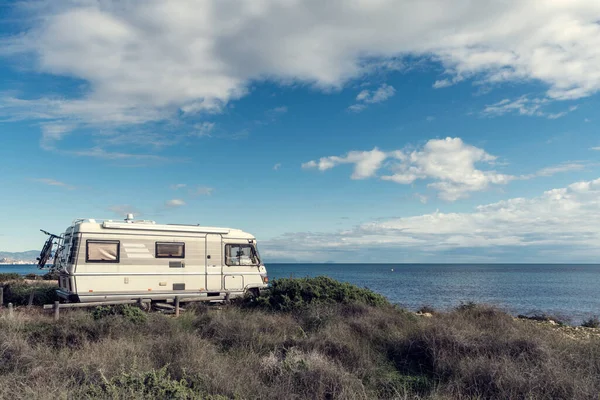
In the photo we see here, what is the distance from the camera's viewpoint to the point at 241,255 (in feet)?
56.5

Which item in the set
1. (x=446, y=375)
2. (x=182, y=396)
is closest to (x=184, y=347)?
(x=182, y=396)

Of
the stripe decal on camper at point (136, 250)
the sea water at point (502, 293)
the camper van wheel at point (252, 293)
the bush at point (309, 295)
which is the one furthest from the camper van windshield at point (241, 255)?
the stripe decal on camper at point (136, 250)

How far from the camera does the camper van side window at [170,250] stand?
619 inches

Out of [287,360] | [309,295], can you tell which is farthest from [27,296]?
[287,360]

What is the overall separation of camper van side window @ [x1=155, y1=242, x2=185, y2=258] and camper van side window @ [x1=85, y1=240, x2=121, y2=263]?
136cm

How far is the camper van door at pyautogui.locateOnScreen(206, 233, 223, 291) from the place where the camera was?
54.2 feet

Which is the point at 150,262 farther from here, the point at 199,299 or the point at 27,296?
the point at 27,296

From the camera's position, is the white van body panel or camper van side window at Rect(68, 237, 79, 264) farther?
the white van body panel

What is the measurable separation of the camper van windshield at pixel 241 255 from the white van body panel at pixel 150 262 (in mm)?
39

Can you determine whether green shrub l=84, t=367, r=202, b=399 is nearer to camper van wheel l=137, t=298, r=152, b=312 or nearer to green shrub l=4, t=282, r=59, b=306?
camper van wheel l=137, t=298, r=152, b=312

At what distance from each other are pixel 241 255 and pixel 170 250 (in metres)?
2.76

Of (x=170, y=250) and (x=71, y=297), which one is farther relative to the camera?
(x=170, y=250)

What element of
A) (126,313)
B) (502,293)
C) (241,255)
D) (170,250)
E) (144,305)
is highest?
(170,250)

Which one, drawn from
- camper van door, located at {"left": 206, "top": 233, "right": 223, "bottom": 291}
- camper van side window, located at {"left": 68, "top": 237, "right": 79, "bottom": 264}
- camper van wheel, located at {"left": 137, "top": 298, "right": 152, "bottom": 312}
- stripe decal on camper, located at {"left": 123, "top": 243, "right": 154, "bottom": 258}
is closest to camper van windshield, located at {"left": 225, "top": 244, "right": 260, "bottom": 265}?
camper van door, located at {"left": 206, "top": 233, "right": 223, "bottom": 291}
